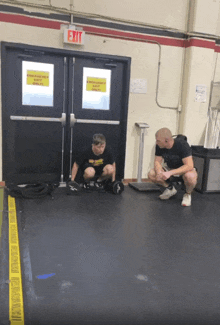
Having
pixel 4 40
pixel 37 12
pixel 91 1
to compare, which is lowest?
pixel 4 40

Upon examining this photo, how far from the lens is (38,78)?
3.84m

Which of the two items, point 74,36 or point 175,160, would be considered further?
point 74,36

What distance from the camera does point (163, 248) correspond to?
230cm

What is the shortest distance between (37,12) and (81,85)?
1065 mm

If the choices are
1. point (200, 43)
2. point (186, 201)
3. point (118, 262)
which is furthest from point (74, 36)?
point (118, 262)

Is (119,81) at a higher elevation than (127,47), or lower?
lower

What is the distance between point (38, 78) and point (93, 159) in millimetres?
1338

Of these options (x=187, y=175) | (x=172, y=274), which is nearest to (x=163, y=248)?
(x=172, y=274)

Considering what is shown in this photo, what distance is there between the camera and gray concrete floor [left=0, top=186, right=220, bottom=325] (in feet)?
5.08

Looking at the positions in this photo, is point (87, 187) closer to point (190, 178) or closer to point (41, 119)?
point (41, 119)

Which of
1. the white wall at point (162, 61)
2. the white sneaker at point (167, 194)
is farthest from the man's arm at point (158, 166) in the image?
the white wall at point (162, 61)

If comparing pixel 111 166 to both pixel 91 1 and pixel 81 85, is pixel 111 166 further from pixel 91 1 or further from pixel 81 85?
pixel 91 1

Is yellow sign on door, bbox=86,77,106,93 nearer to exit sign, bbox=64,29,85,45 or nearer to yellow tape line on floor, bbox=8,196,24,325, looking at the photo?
exit sign, bbox=64,29,85,45

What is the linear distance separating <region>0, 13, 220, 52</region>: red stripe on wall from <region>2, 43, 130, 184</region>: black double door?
0.30m
